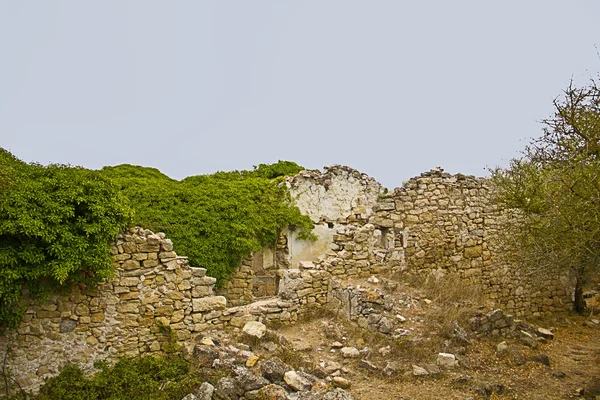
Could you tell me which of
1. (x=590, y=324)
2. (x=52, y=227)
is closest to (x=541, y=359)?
(x=590, y=324)

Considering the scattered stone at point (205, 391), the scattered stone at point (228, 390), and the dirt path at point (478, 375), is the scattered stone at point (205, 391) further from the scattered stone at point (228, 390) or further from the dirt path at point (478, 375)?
the dirt path at point (478, 375)

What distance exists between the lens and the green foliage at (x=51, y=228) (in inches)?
251

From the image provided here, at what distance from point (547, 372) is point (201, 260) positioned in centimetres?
766

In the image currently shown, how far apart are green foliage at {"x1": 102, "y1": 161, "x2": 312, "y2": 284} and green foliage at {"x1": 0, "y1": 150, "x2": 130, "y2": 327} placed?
129 inches

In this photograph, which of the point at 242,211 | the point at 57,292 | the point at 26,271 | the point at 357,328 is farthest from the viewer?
the point at 242,211

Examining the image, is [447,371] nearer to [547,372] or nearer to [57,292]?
[547,372]

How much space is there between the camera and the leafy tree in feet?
22.6

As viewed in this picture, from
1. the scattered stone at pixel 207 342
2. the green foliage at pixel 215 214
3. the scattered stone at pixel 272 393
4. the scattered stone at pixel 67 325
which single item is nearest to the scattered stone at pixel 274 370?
the scattered stone at pixel 272 393

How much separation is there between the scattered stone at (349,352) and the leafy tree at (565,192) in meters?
3.46

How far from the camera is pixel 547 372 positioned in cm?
841

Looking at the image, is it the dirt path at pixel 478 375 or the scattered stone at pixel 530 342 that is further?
the scattered stone at pixel 530 342

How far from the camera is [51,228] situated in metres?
6.51

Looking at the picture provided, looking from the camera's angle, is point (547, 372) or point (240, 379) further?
point (547, 372)

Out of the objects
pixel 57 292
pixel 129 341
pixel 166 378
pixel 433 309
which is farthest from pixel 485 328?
pixel 57 292
